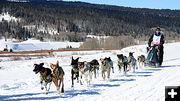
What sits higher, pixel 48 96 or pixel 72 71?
pixel 72 71

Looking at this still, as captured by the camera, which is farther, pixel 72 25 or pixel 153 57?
pixel 72 25

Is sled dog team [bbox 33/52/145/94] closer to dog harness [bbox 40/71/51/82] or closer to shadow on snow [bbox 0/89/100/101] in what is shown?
dog harness [bbox 40/71/51/82]

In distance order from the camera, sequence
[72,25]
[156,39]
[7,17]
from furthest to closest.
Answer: [7,17] → [72,25] → [156,39]

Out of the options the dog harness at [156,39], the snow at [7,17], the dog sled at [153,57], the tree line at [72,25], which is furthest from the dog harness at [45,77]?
the snow at [7,17]

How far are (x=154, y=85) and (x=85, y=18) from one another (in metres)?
179

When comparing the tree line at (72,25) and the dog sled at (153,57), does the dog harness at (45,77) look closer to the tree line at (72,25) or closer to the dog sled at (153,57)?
the dog sled at (153,57)

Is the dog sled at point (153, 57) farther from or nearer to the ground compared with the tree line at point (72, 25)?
nearer to the ground

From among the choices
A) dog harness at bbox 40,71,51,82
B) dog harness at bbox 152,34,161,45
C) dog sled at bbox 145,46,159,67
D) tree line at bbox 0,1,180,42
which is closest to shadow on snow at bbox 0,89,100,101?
dog harness at bbox 40,71,51,82

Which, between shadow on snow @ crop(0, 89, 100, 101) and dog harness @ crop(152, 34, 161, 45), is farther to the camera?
dog harness @ crop(152, 34, 161, 45)

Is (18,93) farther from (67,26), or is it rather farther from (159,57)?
(67,26)

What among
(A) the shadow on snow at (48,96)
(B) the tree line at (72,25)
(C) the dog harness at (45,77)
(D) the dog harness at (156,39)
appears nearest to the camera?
(A) the shadow on snow at (48,96)

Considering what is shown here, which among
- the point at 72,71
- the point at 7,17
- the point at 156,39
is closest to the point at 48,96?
the point at 72,71

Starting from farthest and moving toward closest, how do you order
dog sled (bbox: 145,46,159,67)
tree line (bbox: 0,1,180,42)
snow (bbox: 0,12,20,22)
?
snow (bbox: 0,12,20,22) < tree line (bbox: 0,1,180,42) < dog sled (bbox: 145,46,159,67)

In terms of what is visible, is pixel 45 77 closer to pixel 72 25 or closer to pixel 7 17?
pixel 72 25
